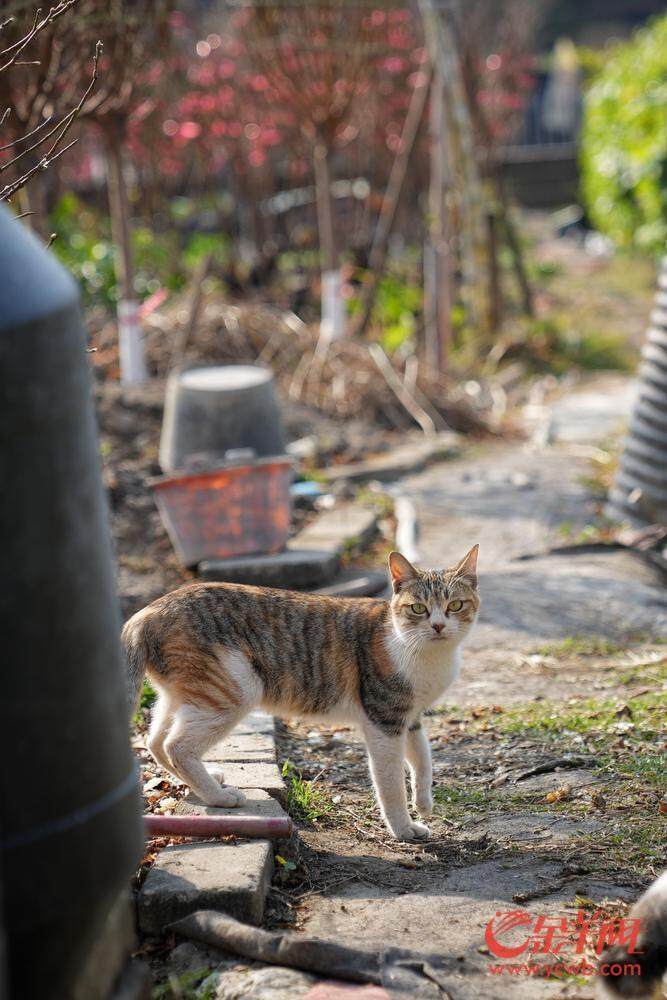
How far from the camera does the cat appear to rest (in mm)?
3662

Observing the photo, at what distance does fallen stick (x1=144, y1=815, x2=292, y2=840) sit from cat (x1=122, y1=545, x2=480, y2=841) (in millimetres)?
206

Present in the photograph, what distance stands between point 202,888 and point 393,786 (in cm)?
89

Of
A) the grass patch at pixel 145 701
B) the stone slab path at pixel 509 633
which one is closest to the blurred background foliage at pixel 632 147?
the stone slab path at pixel 509 633

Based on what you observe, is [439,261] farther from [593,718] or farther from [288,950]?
[288,950]

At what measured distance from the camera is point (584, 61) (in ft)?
77.2

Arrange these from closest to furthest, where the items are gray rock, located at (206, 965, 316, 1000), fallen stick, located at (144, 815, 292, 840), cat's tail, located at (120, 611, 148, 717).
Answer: gray rock, located at (206, 965, 316, 1000) → fallen stick, located at (144, 815, 292, 840) → cat's tail, located at (120, 611, 148, 717)

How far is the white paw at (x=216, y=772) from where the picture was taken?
3.86m

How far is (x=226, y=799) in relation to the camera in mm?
3625

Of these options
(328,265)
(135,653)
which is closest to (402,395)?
(328,265)

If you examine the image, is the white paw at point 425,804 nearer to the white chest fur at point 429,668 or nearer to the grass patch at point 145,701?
the white chest fur at point 429,668

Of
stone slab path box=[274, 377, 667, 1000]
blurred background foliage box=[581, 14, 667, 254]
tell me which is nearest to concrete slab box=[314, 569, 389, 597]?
stone slab path box=[274, 377, 667, 1000]

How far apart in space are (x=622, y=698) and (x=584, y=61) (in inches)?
840

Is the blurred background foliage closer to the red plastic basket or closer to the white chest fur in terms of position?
the red plastic basket

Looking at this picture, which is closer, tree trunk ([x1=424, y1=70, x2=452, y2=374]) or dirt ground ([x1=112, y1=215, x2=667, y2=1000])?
dirt ground ([x1=112, y1=215, x2=667, y2=1000])
